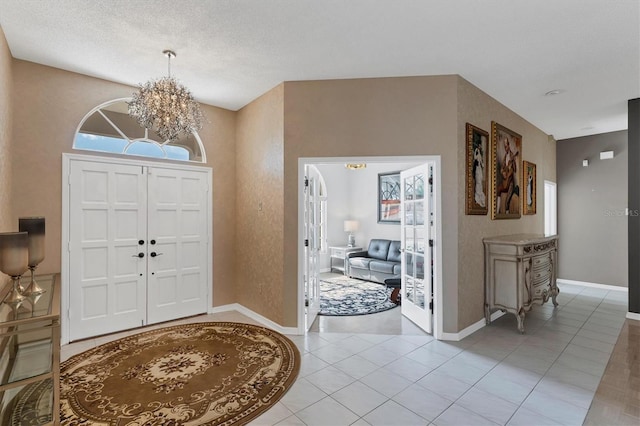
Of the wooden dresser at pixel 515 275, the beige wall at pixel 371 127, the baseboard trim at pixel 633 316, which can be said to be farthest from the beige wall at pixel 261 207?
the baseboard trim at pixel 633 316

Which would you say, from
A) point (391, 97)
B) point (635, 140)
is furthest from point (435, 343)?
point (635, 140)

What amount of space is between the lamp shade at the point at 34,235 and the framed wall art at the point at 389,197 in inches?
250

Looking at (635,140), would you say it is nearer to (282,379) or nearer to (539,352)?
(539,352)

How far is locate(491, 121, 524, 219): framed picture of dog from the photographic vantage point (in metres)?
4.45

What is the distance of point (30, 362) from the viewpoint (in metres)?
1.92

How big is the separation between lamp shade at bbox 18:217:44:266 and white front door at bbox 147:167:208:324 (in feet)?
5.98

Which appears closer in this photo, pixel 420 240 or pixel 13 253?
pixel 13 253

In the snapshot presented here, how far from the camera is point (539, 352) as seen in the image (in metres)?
3.37

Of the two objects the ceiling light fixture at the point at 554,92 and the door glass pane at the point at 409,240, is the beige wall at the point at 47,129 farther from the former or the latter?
the ceiling light fixture at the point at 554,92

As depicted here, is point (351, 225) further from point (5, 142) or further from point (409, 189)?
point (5, 142)

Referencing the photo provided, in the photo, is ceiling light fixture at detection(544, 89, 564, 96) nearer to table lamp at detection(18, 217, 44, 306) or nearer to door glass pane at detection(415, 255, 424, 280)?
door glass pane at detection(415, 255, 424, 280)

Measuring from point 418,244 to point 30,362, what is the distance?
12.6 ft

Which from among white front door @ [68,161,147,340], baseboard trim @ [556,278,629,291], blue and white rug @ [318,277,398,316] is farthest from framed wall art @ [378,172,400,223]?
white front door @ [68,161,147,340]

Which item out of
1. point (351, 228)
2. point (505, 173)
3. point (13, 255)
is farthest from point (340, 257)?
point (13, 255)
